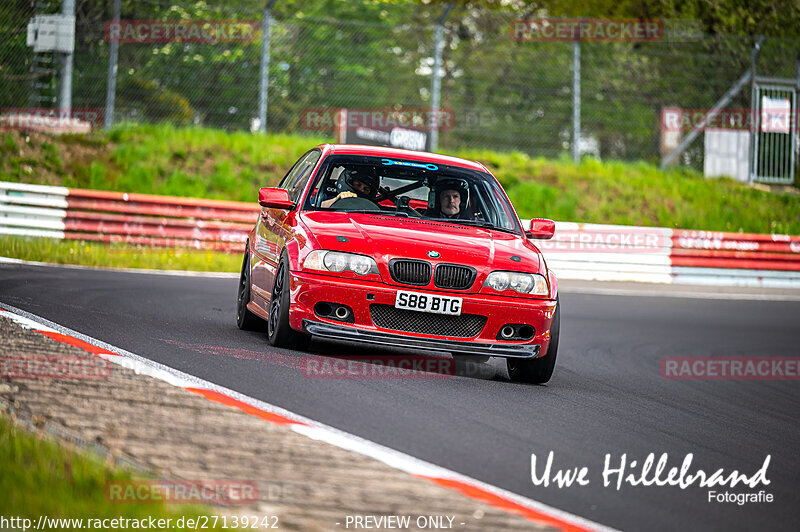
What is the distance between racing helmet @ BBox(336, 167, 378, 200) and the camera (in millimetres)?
8531

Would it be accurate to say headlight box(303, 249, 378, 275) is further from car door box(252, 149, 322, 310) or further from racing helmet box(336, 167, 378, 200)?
racing helmet box(336, 167, 378, 200)

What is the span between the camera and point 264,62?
2094 centimetres

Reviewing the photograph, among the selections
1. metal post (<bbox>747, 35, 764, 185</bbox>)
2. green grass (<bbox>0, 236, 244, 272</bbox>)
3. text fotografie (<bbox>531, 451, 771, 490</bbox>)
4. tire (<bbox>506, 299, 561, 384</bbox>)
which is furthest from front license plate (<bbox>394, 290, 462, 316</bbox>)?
metal post (<bbox>747, 35, 764, 185</bbox>)

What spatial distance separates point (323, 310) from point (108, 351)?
1.40 m

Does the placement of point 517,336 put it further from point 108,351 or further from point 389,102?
point 389,102

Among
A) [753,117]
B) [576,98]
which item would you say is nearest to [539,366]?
[576,98]

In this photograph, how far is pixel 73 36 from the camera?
63.8ft

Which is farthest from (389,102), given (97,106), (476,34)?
(476,34)

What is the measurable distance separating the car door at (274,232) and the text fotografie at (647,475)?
325cm

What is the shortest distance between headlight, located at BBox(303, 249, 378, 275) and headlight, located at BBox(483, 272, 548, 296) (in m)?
0.77

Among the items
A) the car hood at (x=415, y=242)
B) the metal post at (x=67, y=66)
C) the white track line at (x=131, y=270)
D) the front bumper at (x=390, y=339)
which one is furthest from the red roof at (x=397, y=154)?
the metal post at (x=67, y=66)

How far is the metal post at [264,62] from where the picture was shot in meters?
20.9

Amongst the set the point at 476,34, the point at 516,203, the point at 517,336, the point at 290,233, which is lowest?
the point at 517,336

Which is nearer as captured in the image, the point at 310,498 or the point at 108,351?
the point at 310,498
